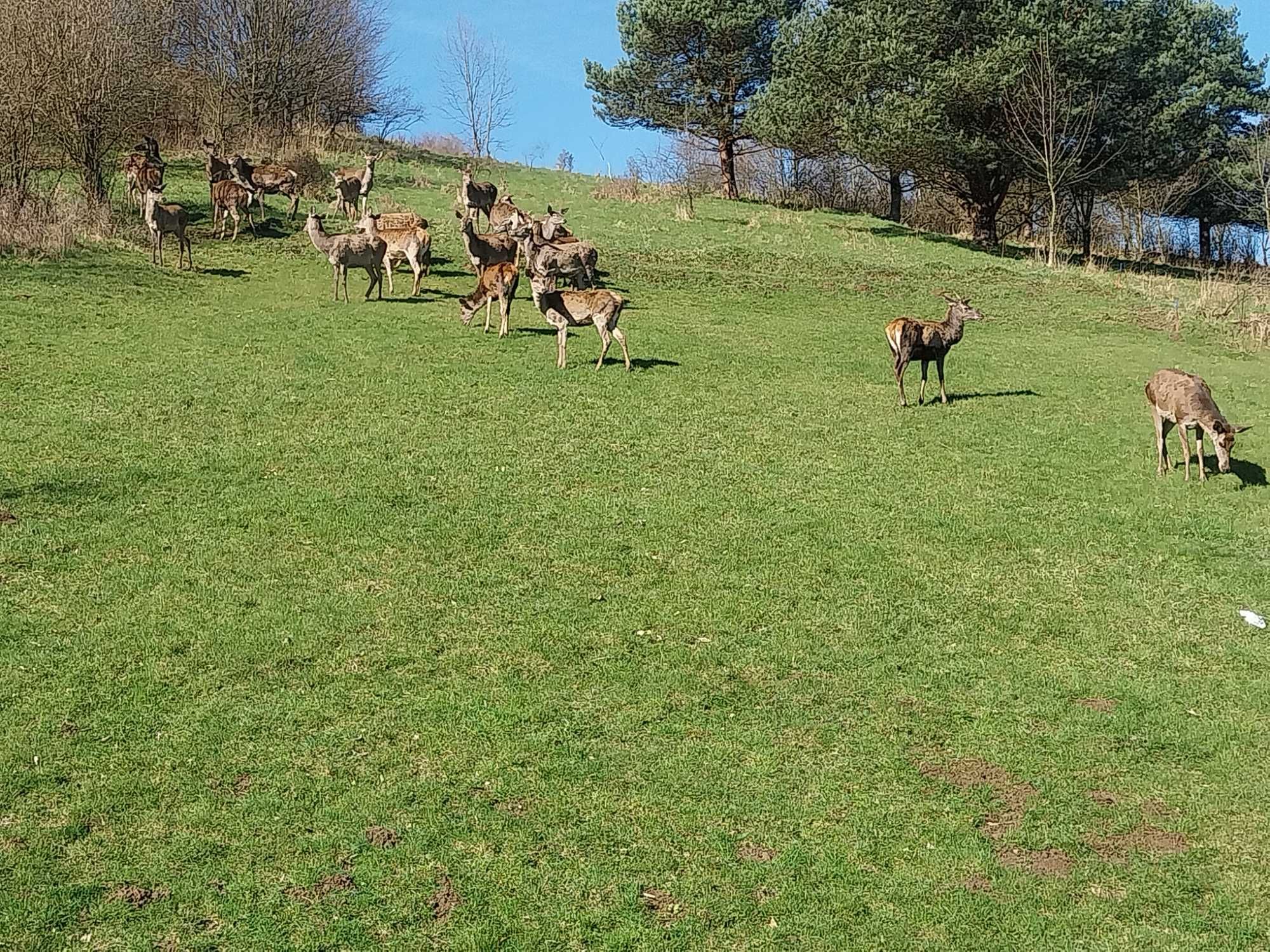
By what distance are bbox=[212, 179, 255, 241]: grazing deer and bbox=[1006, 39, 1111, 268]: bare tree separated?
2238 centimetres

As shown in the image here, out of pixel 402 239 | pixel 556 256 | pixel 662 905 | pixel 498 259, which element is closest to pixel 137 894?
pixel 662 905

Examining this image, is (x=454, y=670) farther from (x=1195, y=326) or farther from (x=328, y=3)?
(x=328, y=3)

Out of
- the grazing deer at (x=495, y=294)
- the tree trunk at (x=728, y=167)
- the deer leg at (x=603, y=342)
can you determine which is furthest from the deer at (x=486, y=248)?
the tree trunk at (x=728, y=167)

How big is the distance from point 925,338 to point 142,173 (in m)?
18.6

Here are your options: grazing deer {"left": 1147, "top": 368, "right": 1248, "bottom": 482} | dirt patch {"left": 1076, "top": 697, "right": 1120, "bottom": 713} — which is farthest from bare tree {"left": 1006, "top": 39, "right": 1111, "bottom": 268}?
dirt patch {"left": 1076, "top": 697, "right": 1120, "bottom": 713}

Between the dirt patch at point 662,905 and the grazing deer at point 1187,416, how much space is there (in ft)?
34.3

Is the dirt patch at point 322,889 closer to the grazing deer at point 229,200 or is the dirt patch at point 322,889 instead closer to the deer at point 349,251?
the deer at point 349,251

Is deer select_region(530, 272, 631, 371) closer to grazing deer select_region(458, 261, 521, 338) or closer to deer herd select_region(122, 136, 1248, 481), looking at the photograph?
deer herd select_region(122, 136, 1248, 481)

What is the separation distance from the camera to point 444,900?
6.57 meters

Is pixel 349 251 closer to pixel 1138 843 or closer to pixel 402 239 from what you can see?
pixel 402 239

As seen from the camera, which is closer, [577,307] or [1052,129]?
[577,307]

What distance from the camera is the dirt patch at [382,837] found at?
7.00 m

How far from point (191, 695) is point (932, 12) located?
111 ft

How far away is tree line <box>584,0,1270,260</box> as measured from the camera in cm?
3519
